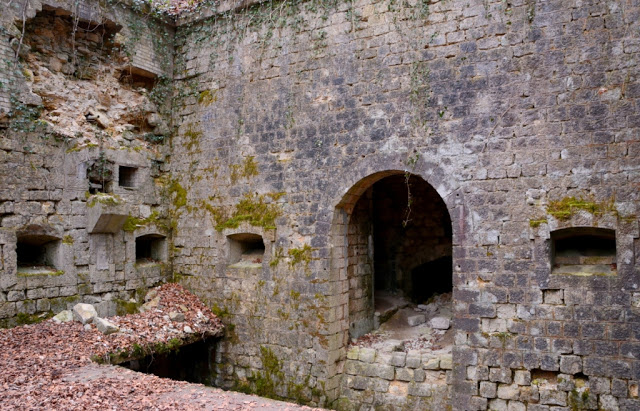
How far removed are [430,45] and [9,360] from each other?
21.0 ft

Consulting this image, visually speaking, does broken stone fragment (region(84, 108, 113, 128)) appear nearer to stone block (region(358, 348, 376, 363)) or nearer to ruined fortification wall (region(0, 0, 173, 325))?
Result: ruined fortification wall (region(0, 0, 173, 325))

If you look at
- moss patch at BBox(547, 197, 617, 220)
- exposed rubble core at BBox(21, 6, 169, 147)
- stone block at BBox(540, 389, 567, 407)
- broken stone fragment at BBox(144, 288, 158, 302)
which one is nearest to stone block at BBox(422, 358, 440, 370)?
stone block at BBox(540, 389, 567, 407)

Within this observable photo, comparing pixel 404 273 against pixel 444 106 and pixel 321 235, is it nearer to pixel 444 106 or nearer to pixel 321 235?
pixel 321 235

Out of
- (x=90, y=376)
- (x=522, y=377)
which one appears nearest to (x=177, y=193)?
(x=90, y=376)

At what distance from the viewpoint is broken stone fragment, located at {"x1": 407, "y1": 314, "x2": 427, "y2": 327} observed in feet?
29.0

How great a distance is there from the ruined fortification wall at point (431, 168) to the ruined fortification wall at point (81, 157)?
2.05ft

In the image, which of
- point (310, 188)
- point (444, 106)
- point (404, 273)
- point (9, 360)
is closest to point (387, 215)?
point (404, 273)

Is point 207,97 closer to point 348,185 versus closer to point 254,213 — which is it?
point 254,213

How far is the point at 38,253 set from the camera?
8.17 meters

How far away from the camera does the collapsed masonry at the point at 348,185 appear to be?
6273 millimetres

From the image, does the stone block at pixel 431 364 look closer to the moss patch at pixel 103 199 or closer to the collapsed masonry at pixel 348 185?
the collapsed masonry at pixel 348 185

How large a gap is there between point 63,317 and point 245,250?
2.95 meters

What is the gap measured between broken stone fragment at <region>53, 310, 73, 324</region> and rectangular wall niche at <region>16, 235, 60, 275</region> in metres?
0.65

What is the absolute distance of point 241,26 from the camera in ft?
29.1
